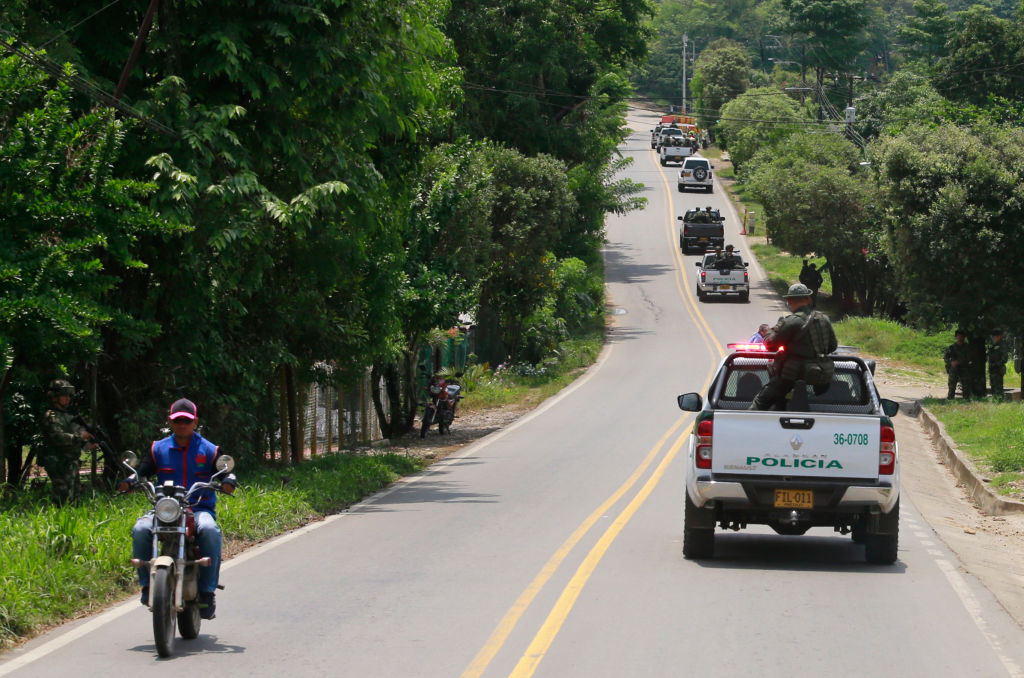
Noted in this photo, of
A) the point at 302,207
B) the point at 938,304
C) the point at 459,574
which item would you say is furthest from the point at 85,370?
the point at 938,304

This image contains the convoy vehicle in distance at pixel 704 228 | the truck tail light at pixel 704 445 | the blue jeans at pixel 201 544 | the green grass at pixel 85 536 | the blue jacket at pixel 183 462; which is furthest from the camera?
→ the convoy vehicle in distance at pixel 704 228

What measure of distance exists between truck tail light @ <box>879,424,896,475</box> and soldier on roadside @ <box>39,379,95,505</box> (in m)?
8.38

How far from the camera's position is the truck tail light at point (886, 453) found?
11008 mm

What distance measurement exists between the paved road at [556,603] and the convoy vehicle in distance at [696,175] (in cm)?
7186

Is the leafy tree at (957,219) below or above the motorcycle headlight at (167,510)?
above

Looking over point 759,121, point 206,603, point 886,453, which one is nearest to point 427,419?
point 886,453

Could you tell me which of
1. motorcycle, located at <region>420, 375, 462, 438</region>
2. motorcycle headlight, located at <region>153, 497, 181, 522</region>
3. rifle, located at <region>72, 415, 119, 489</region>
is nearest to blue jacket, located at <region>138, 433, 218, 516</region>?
motorcycle headlight, located at <region>153, 497, 181, 522</region>

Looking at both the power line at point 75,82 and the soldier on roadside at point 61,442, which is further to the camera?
the soldier on roadside at point 61,442

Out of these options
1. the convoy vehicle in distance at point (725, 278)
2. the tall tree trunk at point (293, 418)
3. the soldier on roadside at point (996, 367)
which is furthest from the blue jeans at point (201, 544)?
the convoy vehicle in distance at point (725, 278)

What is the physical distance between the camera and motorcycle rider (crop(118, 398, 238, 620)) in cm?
802

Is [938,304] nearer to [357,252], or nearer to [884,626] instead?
[357,252]

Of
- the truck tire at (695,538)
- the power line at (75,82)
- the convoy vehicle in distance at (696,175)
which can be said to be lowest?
the truck tire at (695,538)

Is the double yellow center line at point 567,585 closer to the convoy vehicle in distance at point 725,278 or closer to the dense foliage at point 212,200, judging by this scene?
the dense foliage at point 212,200

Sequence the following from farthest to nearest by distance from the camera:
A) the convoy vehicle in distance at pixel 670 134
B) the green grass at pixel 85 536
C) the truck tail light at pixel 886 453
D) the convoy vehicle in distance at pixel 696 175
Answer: the convoy vehicle in distance at pixel 670 134, the convoy vehicle in distance at pixel 696 175, the truck tail light at pixel 886 453, the green grass at pixel 85 536
